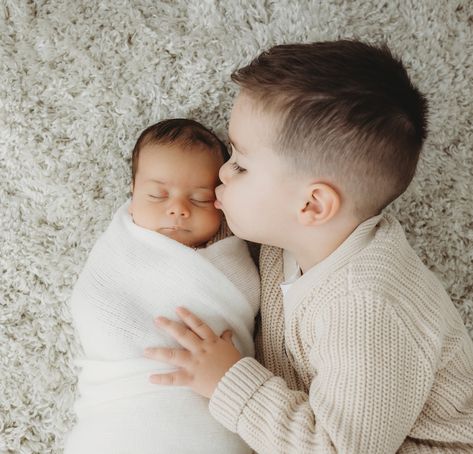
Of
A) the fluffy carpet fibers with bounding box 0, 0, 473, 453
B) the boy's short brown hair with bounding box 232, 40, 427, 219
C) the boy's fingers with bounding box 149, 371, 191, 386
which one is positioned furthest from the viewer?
the fluffy carpet fibers with bounding box 0, 0, 473, 453

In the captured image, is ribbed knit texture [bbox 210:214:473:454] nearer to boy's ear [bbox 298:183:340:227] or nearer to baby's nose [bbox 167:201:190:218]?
boy's ear [bbox 298:183:340:227]

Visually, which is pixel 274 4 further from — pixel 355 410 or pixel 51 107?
pixel 355 410

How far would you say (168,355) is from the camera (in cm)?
113

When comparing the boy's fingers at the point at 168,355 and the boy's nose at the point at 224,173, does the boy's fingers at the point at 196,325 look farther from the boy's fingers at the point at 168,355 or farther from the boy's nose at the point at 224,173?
the boy's nose at the point at 224,173

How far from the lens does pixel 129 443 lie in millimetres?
1117

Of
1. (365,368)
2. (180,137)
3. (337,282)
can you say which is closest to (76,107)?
(180,137)

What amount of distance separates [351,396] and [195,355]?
297mm

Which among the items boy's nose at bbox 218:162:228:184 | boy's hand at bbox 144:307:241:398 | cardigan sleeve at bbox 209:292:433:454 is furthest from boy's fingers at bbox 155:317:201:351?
boy's nose at bbox 218:162:228:184

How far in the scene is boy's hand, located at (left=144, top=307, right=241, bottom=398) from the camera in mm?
1119

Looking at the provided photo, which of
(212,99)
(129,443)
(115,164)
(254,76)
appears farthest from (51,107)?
(129,443)

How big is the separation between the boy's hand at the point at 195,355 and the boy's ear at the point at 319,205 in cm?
28

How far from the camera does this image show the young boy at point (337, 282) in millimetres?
1009

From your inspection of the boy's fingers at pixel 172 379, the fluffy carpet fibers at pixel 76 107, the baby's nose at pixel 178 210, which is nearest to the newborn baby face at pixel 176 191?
the baby's nose at pixel 178 210

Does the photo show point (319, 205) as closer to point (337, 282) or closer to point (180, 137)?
point (337, 282)
